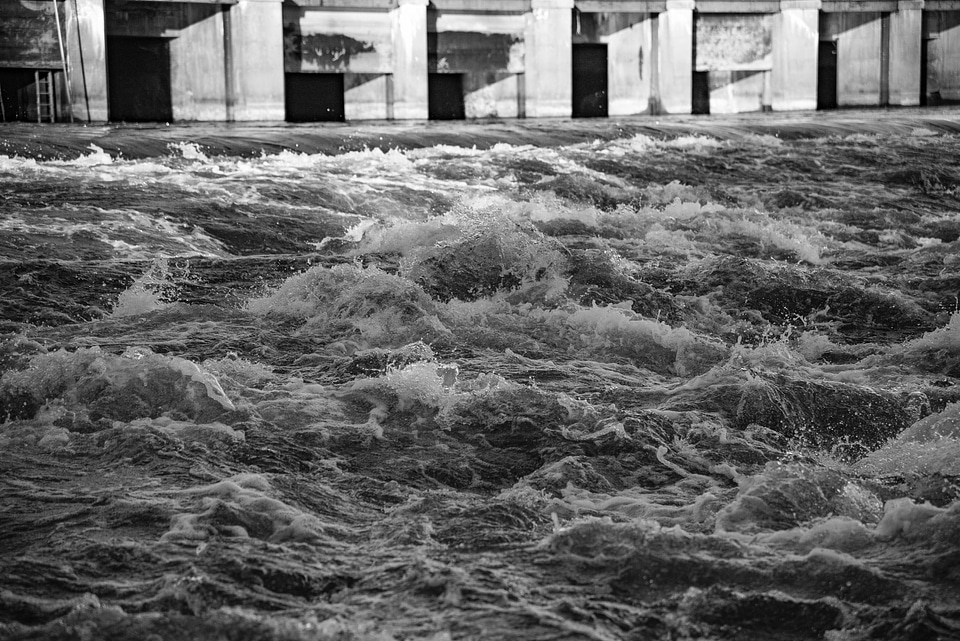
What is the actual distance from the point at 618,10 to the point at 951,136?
442 inches

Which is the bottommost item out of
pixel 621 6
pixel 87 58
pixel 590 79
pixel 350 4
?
pixel 590 79

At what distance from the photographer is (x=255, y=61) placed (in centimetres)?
2508

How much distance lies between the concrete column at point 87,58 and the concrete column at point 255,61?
2865 mm

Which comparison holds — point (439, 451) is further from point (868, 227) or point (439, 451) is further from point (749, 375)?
point (868, 227)

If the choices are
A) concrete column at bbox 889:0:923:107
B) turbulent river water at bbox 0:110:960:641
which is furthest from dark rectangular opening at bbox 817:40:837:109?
turbulent river water at bbox 0:110:960:641

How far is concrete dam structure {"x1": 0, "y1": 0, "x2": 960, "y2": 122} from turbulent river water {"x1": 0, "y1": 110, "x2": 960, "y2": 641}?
43.5 ft

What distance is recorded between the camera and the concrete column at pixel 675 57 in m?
29.5

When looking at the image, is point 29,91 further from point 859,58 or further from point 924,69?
point 924,69

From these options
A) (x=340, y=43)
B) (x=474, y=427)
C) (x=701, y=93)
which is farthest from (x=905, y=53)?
(x=474, y=427)

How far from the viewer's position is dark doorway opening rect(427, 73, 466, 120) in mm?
29172

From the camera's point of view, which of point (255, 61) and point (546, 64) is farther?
point (546, 64)

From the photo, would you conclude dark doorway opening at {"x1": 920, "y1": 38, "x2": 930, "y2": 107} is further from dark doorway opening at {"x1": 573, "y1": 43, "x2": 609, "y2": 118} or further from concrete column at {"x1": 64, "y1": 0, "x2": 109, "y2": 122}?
concrete column at {"x1": 64, "y1": 0, "x2": 109, "y2": 122}

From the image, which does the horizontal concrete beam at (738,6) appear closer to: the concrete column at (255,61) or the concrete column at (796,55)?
the concrete column at (796,55)

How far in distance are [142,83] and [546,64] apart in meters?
10.0
